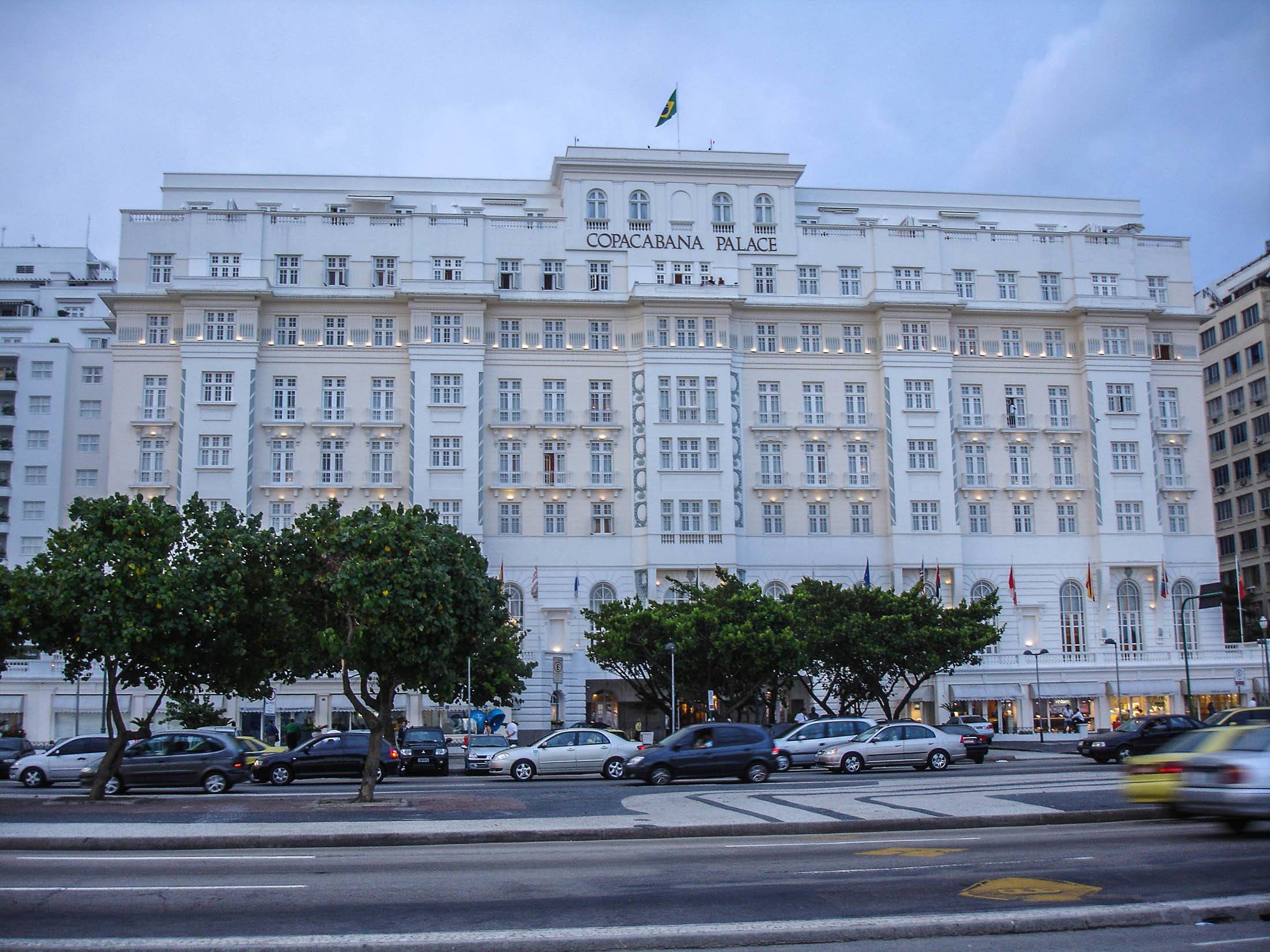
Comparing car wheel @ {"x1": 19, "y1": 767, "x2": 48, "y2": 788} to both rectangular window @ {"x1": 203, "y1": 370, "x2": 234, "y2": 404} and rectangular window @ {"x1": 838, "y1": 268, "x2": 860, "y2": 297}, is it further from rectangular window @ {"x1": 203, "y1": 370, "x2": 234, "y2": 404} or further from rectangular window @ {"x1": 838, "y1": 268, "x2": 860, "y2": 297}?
rectangular window @ {"x1": 838, "y1": 268, "x2": 860, "y2": 297}

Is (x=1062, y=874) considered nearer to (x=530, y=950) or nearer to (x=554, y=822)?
(x=530, y=950)

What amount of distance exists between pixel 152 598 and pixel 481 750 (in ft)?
53.0

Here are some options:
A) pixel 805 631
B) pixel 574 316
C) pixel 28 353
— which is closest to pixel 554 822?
pixel 805 631

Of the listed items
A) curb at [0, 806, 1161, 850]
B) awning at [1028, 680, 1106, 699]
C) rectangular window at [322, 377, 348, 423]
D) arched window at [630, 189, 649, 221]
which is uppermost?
arched window at [630, 189, 649, 221]

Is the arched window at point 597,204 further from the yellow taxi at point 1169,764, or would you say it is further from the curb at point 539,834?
the yellow taxi at point 1169,764

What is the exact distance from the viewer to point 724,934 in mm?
10820

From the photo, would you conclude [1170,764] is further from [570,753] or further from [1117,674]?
[1117,674]

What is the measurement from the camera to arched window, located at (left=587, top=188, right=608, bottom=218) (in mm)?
71375

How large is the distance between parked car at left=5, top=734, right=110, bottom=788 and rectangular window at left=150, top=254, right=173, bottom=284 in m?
39.6

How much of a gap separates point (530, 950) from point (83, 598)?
21.6 m

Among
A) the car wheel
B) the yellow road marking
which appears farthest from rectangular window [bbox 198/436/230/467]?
the yellow road marking

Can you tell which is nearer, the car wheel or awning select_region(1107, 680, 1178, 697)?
the car wheel

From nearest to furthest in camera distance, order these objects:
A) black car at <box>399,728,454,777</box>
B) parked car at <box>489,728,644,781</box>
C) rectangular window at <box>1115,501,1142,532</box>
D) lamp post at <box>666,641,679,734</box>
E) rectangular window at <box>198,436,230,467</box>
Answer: parked car at <box>489,728,644,781</box>
black car at <box>399,728,454,777</box>
lamp post at <box>666,641,679,734</box>
rectangular window at <box>198,436,230,467</box>
rectangular window at <box>1115,501,1142,532</box>

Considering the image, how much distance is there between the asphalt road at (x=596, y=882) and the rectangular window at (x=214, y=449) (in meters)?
50.5
